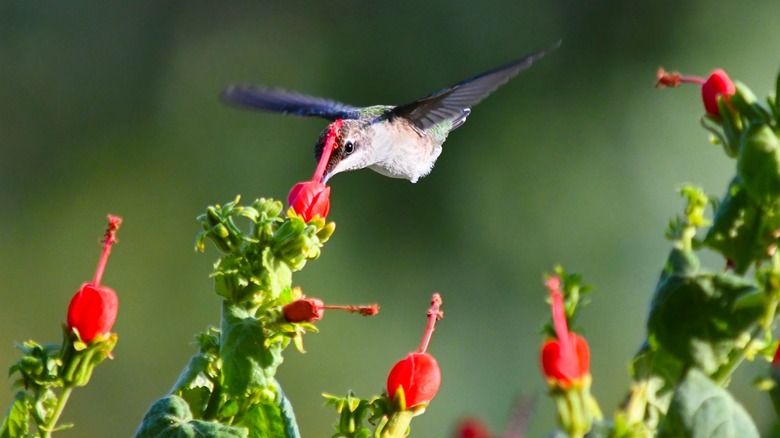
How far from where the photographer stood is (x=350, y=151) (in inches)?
124

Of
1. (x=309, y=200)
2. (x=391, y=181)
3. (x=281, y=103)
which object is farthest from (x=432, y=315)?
(x=391, y=181)

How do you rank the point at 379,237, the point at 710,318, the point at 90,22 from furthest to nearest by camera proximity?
the point at 90,22 → the point at 379,237 → the point at 710,318

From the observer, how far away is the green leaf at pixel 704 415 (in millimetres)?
1053

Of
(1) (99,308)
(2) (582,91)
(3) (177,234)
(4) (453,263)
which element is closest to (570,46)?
(2) (582,91)

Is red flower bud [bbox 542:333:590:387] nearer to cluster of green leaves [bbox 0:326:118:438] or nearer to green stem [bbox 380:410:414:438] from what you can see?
green stem [bbox 380:410:414:438]

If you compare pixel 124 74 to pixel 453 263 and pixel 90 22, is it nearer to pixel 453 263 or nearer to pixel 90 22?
pixel 90 22

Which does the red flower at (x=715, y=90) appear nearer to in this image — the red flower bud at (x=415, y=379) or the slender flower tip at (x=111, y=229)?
the red flower bud at (x=415, y=379)

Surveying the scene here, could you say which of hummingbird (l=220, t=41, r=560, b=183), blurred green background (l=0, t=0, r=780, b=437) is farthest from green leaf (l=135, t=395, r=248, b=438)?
blurred green background (l=0, t=0, r=780, b=437)

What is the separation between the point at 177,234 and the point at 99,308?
561 centimetres

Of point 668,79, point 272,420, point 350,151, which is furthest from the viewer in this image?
point 350,151

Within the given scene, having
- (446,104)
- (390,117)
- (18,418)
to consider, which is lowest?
(18,418)

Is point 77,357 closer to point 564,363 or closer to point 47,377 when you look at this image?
point 47,377

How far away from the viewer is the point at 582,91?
22.5 feet

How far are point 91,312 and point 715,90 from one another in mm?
866
